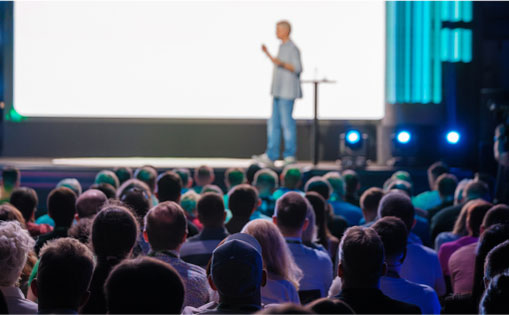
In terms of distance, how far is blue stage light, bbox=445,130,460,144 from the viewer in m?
7.59

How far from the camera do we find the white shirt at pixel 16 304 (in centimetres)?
198

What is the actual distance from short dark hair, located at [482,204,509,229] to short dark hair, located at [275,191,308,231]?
816mm

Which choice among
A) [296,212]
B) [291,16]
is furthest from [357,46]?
[296,212]

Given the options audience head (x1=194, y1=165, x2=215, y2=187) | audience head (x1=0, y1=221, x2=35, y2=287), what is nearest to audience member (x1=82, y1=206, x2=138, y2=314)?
audience head (x1=0, y1=221, x2=35, y2=287)

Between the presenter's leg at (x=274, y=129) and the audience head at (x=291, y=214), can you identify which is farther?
the presenter's leg at (x=274, y=129)

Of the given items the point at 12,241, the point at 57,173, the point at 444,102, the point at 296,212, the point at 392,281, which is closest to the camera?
the point at 12,241

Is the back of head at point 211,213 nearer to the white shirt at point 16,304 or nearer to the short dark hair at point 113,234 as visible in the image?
the short dark hair at point 113,234

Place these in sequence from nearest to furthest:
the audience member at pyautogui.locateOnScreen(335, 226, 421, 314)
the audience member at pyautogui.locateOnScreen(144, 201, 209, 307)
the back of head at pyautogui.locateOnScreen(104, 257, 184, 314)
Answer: the back of head at pyautogui.locateOnScreen(104, 257, 184, 314) → the audience member at pyautogui.locateOnScreen(335, 226, 421, 314) → the audience member at pyautogui.locateOnScreen(144, 201, 209, 307)

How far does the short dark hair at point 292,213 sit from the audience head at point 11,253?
1.15 metres

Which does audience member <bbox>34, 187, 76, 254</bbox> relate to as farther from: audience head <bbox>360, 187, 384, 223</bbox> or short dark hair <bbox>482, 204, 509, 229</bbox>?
short dark hair <bbox>482, 204, 509, 229</bbox>

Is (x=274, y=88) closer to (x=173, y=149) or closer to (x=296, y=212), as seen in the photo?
(x=173, y=149)

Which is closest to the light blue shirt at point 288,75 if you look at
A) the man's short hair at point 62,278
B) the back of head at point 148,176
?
the back of head at point 148,176

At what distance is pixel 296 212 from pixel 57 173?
465 cm

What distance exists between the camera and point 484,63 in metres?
8.35
